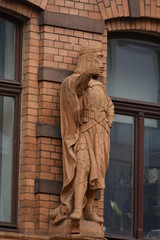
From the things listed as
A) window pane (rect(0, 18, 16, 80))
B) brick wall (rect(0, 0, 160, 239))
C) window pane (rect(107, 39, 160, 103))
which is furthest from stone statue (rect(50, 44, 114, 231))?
window pane (rect(107, 39, 160, 103))

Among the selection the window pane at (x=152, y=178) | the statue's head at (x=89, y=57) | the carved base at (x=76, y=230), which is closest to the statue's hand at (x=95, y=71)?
the statue's head at (x=89, y=57)

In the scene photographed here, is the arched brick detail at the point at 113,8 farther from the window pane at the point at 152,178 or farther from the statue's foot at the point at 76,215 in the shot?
the statue's foot at the point at 76,215

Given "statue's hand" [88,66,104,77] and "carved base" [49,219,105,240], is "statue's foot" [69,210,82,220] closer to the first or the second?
"carved base" [49,219,105,240]

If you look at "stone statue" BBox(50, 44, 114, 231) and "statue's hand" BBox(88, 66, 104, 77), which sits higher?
"statue's hand" BBox(88, 66, 104, 77)

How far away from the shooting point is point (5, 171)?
65.6 feet

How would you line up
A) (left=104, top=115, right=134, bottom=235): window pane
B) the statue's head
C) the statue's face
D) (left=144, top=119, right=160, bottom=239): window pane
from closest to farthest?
the statue's face → the statue's head → (left=104, top=115, right=134, bottom=235): window pane → (left=144, top=119, right=160, bottom=239): window pane

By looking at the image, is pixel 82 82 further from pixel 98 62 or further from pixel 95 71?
pixel 98 62

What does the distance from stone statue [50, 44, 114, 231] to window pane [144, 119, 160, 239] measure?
4.74ft

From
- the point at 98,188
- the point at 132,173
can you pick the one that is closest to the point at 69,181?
the point at 98,188

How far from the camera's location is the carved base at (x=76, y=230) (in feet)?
63.4

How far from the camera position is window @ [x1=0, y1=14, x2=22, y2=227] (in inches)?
784

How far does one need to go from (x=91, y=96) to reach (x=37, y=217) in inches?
65.2

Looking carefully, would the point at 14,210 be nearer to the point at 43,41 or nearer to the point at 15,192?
the point at 15,192

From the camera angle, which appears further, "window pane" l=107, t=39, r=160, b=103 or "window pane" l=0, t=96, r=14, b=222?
"window pane" l=107, t=39, r=160, b=103
